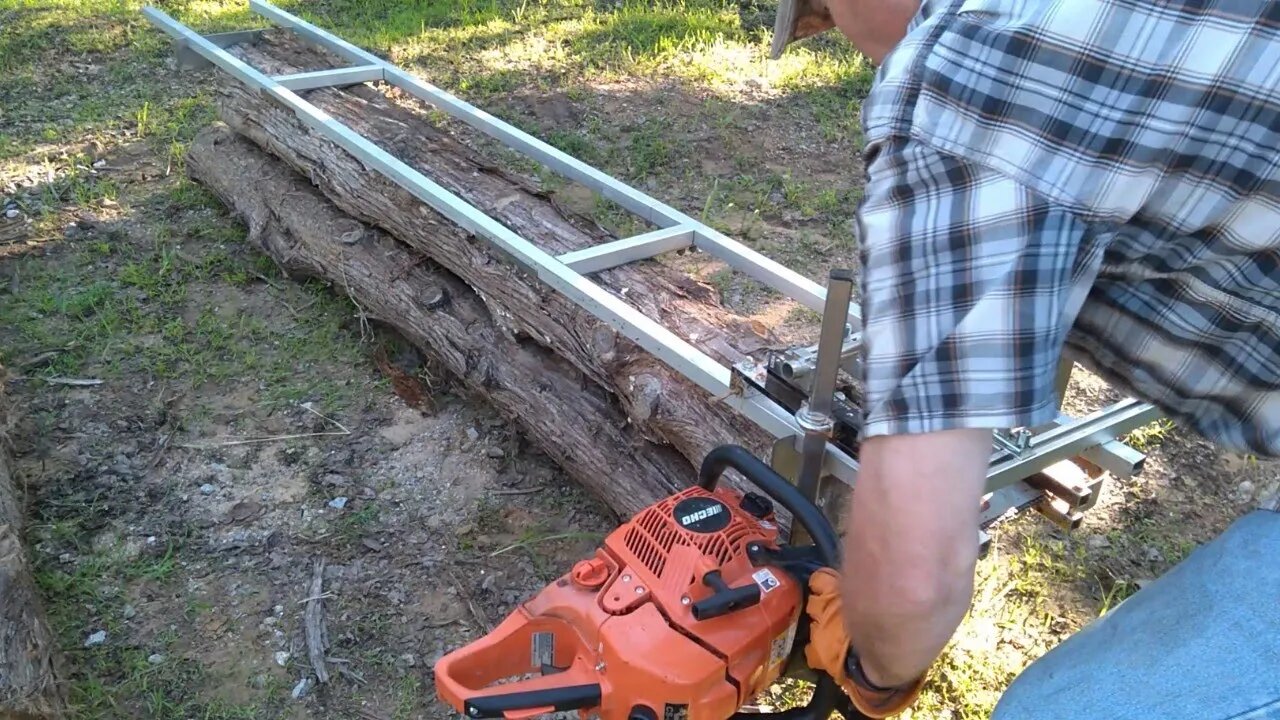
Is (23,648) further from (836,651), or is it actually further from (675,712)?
(836,651)

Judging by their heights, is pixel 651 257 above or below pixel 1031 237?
below

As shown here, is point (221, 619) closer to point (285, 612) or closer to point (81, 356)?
point (285, 612)

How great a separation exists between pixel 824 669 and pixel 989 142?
106cm

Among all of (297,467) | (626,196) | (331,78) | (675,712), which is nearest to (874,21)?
(675,712)

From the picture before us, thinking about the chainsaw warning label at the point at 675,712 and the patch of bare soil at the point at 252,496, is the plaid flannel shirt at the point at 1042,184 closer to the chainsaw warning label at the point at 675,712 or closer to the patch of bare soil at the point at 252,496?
the chainsaw warning label at the point at 675,712

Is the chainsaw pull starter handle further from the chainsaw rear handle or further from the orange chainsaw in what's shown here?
the chainsaw rear handle

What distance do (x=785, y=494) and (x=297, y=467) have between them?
2.18 meters

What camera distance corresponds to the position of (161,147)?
5684mm

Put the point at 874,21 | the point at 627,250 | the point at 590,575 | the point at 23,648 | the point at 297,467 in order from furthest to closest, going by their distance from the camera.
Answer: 1. the point at 297,467
2. the point at 627,250
3. the point at 23,648
4. the point at 590,575
5. the point at 874,21

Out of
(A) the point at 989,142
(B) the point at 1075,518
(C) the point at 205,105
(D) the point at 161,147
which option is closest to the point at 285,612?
(B) the point at 1075,518

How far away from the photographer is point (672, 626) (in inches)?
74.4

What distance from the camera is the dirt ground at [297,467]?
2.88m

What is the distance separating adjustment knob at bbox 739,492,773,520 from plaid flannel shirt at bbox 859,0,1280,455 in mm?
781

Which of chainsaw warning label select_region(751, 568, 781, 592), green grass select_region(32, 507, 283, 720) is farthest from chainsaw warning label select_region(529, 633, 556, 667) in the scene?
green grass select_region(32, 507, 283, 720)
